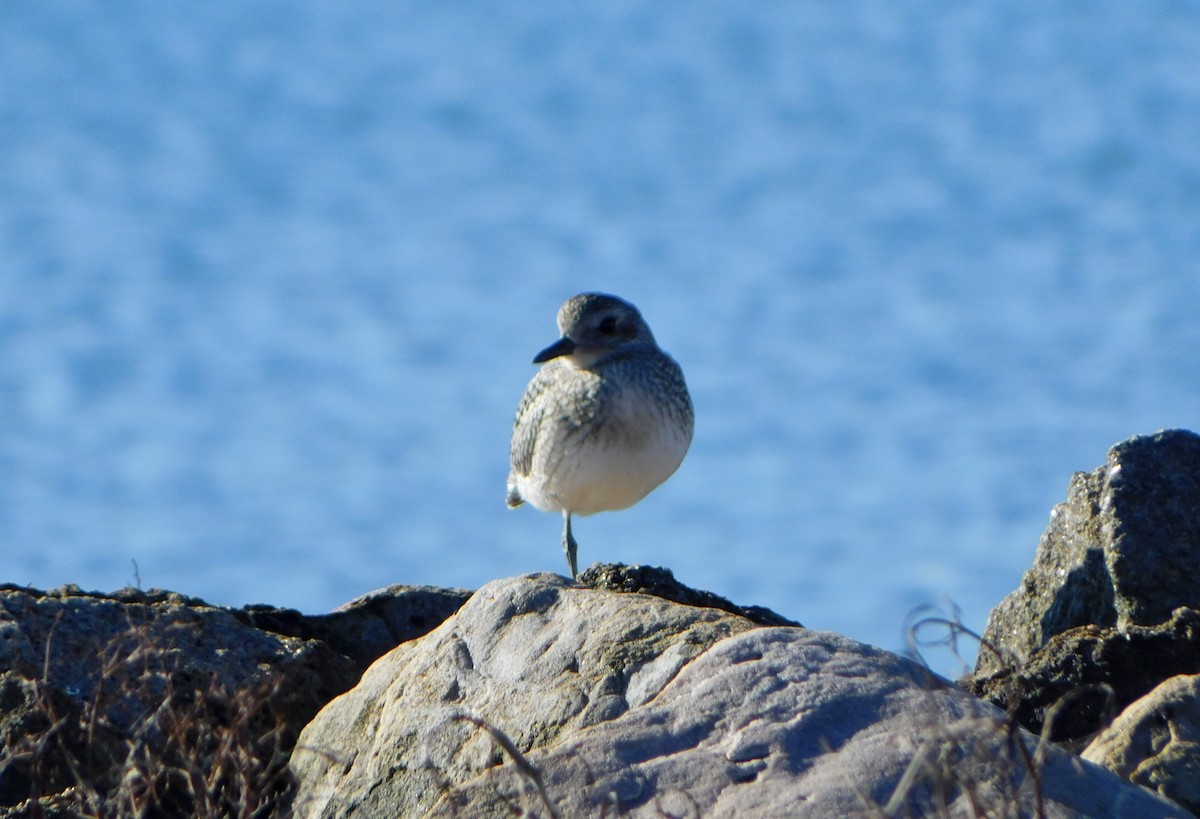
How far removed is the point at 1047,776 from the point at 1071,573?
331 centimetres

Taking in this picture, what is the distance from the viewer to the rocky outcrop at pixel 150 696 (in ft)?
20.8

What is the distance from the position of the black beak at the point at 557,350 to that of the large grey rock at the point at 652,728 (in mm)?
3920

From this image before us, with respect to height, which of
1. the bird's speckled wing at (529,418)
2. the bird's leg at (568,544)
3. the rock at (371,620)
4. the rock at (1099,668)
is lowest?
the rock at (1099,668)

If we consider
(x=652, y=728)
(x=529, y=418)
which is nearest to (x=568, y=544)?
(x=529, y=418)

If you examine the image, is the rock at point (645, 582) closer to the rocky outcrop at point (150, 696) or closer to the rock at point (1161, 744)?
the rocky outcrop at point (150, 696)

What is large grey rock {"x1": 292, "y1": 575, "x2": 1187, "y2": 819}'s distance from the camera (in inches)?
213

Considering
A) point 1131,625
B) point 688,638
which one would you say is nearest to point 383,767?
point 688,638

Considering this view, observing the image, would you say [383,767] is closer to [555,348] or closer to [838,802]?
[838,802]

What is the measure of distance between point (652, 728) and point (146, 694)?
2020 millimetres

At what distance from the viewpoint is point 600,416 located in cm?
1076

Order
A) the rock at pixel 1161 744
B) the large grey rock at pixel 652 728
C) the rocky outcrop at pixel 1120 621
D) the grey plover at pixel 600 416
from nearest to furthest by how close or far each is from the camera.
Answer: the large grey rock at pixel 652 728, the rock at pixel 1161 744, the rocky outcrop at pixel 1120 621, the grey plover at pixel 600 416

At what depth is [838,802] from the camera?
536 centimetres

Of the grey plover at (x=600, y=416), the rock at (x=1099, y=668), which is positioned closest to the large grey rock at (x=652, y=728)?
the rock at (x=1099, y=668)

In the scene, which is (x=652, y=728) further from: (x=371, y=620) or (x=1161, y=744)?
(x=371, y=620)
